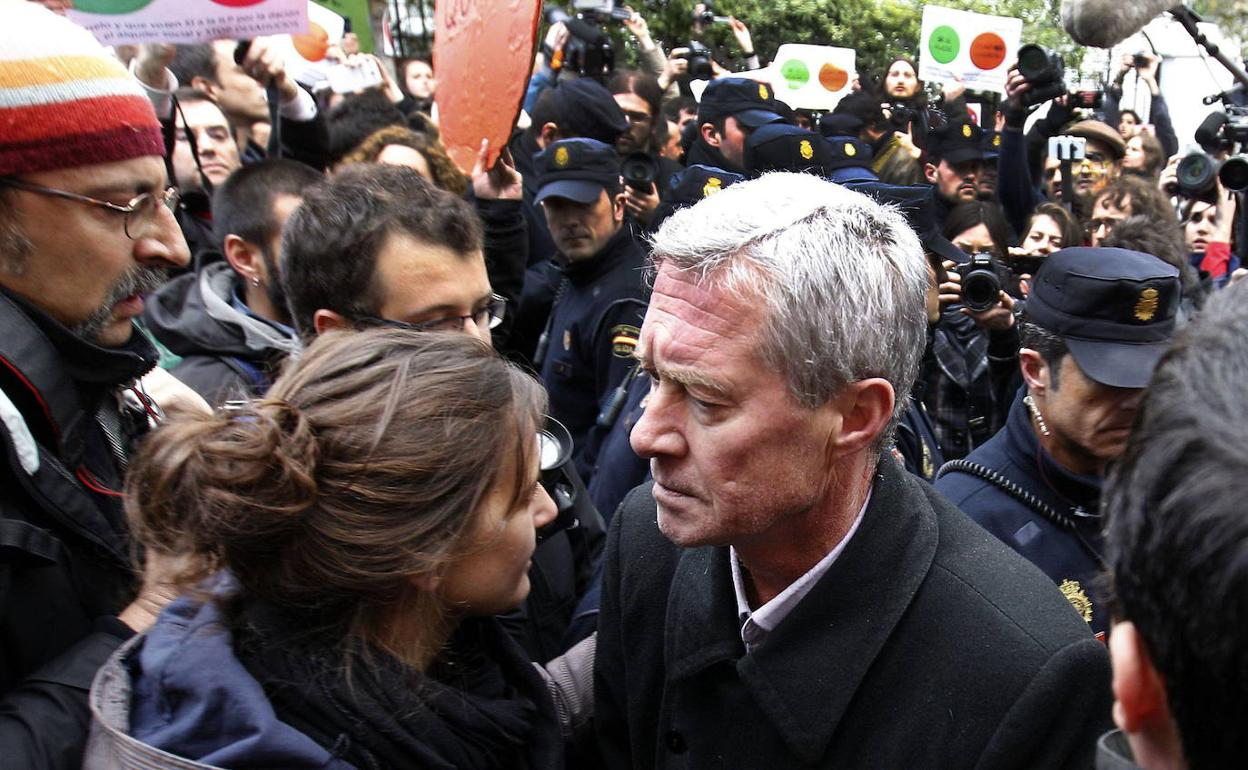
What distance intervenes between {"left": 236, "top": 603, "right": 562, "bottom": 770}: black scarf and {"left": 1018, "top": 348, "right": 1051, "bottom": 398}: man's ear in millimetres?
1636

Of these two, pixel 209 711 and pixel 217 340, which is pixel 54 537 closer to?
pixel 209 711

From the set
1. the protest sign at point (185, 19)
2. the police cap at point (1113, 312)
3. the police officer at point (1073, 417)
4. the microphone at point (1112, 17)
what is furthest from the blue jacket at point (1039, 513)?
the protest sign at point (185, 19)

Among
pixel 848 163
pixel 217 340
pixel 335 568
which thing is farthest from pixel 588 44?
pixel 335 568

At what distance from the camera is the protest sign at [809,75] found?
9.91 meters

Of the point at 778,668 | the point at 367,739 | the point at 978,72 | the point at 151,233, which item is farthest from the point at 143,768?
the point at 978,72

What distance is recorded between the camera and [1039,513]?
2586 millimetres

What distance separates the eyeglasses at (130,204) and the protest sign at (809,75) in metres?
8.36

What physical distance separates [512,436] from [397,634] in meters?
0.35

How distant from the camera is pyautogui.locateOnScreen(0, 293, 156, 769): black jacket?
1.57m

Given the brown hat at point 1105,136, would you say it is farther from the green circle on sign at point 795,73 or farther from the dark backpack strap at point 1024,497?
the dark backpack strap at point 1024,497

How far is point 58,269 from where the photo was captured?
2002 millimetres

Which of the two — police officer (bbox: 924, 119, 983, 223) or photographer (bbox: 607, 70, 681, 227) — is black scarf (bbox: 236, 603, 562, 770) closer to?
photographer (bbox: 607, 70, 681, 227)

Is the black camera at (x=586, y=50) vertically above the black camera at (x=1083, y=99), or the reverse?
the black camera at (x=1083, y=99)

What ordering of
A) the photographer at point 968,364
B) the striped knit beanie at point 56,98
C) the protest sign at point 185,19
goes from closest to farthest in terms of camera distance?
the striped knit beanie at point 56,98 < the protest sign at point 185,19 < the photographer at point 968,364
